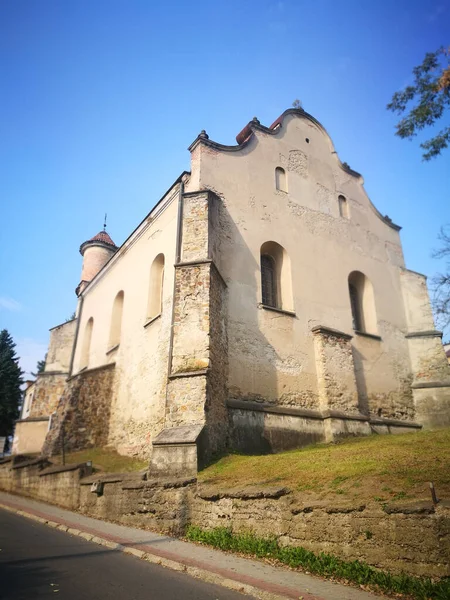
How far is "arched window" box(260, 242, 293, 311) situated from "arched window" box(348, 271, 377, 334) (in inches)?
135

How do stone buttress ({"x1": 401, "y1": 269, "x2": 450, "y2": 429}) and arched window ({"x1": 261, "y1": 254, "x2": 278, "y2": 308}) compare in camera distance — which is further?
stone buttress ({"x1": 401, "y1": 269, "x2": 450, "y2": 429})

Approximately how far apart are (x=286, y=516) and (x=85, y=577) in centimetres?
285

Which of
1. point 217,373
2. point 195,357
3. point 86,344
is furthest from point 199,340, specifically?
point 86,344

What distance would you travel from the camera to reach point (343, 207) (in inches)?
694

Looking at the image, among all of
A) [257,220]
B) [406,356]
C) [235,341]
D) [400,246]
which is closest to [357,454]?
[235,341]

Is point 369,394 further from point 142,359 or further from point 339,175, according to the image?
point 339,175

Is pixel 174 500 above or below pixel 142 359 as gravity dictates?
below

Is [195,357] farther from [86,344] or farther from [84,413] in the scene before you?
[86,344]

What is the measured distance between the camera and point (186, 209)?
12.4 m

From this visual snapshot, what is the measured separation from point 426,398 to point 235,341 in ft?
27.0

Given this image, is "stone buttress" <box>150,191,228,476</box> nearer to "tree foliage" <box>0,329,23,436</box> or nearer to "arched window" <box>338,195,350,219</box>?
"arched window" <box>338,195,350,219</box>

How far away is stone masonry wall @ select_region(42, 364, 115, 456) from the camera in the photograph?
1416 cm

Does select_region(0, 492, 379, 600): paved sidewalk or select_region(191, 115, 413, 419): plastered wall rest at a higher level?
select_region(191, 115, 413, 419): plastered wall

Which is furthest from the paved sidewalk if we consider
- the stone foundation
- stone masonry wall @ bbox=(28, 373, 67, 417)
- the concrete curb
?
stone masonry wall @ bbox=(28, 373, 67, 417)
